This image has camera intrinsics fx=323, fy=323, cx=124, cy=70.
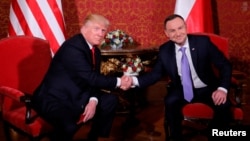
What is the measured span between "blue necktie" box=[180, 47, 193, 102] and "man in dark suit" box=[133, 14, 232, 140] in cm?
2

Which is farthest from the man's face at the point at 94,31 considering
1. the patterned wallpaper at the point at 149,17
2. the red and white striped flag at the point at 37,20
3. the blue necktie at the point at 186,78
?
the patterned wallpaper at the point at 149,17

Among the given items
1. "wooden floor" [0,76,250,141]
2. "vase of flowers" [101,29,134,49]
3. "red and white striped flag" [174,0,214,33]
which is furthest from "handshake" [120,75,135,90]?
"red and white striped flag" [174,0,214,33]

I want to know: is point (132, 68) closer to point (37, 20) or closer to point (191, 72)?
point (191, 72)

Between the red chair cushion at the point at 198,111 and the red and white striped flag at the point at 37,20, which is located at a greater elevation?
the red and white striped flag at the point at 37,20

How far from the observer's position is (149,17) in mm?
4504

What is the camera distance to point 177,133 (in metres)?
2.69

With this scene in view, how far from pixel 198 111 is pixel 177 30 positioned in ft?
2.26

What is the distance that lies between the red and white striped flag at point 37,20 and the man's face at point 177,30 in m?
1.36

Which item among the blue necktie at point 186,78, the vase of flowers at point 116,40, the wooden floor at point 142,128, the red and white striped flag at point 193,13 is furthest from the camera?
the vase of flowers at point 116,40

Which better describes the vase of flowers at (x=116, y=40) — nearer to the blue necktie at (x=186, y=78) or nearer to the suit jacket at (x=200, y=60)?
the suit jacket at (x=200, y=60)

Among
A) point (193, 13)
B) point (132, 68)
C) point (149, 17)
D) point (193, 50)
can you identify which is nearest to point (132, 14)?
point (149, 17)

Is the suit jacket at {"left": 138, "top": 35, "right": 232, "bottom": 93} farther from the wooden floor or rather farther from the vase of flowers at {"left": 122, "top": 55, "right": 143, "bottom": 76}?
the wooden floor

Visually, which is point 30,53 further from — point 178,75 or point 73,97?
point 178,75

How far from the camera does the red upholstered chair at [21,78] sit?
2.41m
